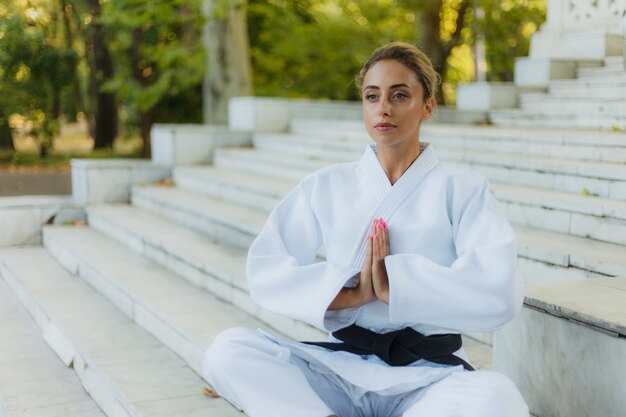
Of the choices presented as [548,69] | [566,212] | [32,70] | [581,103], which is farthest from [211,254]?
[32,70]

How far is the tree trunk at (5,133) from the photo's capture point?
604 inches

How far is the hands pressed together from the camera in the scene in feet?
7.93

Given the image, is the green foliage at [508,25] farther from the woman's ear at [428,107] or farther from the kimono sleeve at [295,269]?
the kimono sleeve at [295,269]

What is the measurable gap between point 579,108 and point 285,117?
352 cm

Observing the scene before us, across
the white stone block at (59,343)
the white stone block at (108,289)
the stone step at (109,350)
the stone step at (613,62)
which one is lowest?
the white stone block at (59,343)

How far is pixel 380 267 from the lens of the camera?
242 cm

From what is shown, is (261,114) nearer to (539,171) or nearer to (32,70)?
(539,171)

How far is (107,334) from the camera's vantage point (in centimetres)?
472

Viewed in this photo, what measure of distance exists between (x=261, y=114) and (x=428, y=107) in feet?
21.6

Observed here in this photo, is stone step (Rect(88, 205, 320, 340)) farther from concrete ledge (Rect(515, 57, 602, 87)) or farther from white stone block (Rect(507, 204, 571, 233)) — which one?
concrete ledge (Rect(515, 57, 602, 87))

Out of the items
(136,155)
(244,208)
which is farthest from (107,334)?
(136,155)

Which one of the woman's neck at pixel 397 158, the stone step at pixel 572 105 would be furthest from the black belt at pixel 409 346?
the stone step at pixel 572 105

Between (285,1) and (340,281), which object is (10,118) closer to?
(285,1)

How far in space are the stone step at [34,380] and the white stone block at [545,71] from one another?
6.26 meters
